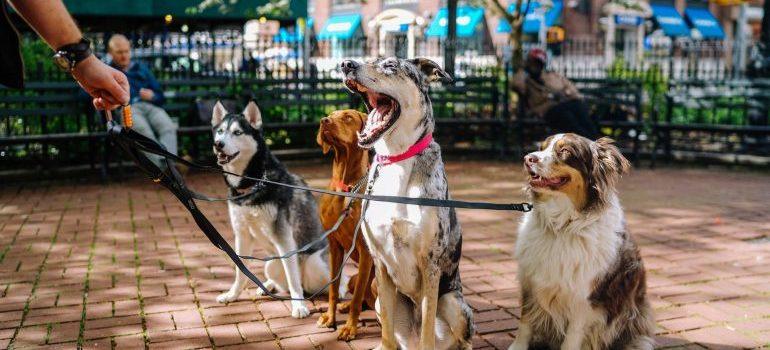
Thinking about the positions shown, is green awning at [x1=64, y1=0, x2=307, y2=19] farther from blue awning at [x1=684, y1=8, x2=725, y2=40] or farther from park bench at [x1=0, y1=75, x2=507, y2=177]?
blue awning at [x1=684, y1=8, x2=725, y2=40]

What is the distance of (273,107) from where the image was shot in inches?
429

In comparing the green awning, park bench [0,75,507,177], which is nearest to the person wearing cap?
park bench [0,75,507,177]

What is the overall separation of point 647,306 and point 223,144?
2.69m

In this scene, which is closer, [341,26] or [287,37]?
[287,37]

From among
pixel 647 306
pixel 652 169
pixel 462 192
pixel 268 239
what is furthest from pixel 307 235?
pixel 652 169

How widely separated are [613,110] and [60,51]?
9795 millimetres

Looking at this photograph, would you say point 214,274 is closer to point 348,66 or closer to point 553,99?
point 348,66

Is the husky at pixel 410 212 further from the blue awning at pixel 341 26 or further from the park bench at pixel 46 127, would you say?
the blue awning at pixel 341 26

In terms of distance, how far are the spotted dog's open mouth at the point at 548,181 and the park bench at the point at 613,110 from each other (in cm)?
763

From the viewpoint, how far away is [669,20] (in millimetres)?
34000

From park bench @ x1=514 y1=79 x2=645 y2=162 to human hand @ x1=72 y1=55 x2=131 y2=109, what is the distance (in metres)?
8.70

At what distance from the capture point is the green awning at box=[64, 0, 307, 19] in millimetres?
12242

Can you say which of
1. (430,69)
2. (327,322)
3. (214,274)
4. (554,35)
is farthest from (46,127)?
(554,35)

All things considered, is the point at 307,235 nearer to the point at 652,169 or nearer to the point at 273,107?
the point at 273,107
